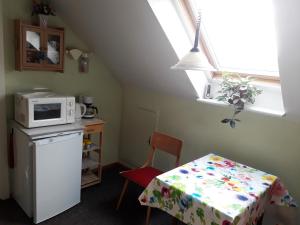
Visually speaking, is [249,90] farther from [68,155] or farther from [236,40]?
[68,155]

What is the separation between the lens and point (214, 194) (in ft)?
4.71

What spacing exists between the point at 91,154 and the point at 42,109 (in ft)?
3.33

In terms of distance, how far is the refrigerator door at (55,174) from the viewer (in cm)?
198

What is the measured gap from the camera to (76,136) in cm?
220

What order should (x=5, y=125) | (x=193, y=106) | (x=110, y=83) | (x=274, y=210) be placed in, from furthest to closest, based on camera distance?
1. (x=110, y=83)
2. (x=193, y=106)
3. (x=5, y=125)
4. (x=274, y=210)

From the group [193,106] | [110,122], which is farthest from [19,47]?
[193,106]

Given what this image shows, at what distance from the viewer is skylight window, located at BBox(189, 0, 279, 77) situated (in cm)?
189

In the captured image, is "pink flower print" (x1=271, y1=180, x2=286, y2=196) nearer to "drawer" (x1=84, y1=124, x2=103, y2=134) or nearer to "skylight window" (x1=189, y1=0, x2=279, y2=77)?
"skylight window" (x1=189, y1=0, x2=279, y2=77)

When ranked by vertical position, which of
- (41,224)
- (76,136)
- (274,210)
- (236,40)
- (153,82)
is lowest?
(41,224)

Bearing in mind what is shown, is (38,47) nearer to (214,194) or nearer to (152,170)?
(152,170)

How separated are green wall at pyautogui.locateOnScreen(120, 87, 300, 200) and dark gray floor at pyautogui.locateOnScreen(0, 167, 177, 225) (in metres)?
0.58

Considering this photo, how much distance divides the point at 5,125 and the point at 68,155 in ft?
2.15

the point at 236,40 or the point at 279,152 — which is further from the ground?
the point at 236,40

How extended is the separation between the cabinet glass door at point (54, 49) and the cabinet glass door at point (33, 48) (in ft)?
0.24
